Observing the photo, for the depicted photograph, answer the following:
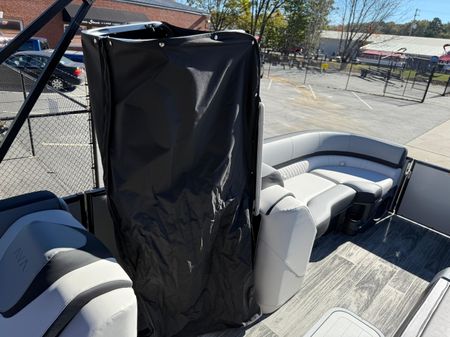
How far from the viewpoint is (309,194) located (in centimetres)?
399

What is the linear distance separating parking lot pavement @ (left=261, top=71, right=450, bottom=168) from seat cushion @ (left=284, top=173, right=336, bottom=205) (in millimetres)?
4059

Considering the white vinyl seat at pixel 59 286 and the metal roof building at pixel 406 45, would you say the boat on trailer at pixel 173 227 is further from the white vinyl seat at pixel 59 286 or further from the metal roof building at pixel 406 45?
the metal roof building at pixel 406 45

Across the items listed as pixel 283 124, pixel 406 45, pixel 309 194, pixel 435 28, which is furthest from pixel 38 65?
pixel 435 28

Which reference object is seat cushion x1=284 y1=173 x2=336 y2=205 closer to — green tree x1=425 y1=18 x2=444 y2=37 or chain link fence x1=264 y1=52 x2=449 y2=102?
chain link fence x1=264 y1=52 x2=449 y2=102

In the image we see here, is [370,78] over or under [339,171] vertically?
under

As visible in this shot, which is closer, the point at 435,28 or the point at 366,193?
the point at 366,193

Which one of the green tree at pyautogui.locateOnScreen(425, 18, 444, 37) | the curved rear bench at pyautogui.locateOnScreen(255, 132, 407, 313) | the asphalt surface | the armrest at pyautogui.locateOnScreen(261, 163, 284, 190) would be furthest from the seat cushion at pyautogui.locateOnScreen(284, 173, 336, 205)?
the green tree at pyautogui.locateOnScreen(425, 18, 444, 37)

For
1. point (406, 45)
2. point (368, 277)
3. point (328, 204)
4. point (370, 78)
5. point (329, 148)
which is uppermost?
point (406, 45)

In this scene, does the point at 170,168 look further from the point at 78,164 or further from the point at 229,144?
the point at 78,164

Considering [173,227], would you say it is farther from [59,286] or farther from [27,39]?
[27,39]

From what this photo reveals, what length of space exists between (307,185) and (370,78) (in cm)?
2464

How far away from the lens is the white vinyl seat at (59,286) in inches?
47.0

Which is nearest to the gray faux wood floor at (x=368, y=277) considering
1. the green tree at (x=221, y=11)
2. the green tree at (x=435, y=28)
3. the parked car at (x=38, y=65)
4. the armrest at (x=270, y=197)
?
the armrest at (x=270, y=197)

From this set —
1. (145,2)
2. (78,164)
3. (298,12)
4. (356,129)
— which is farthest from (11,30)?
(298,12)
